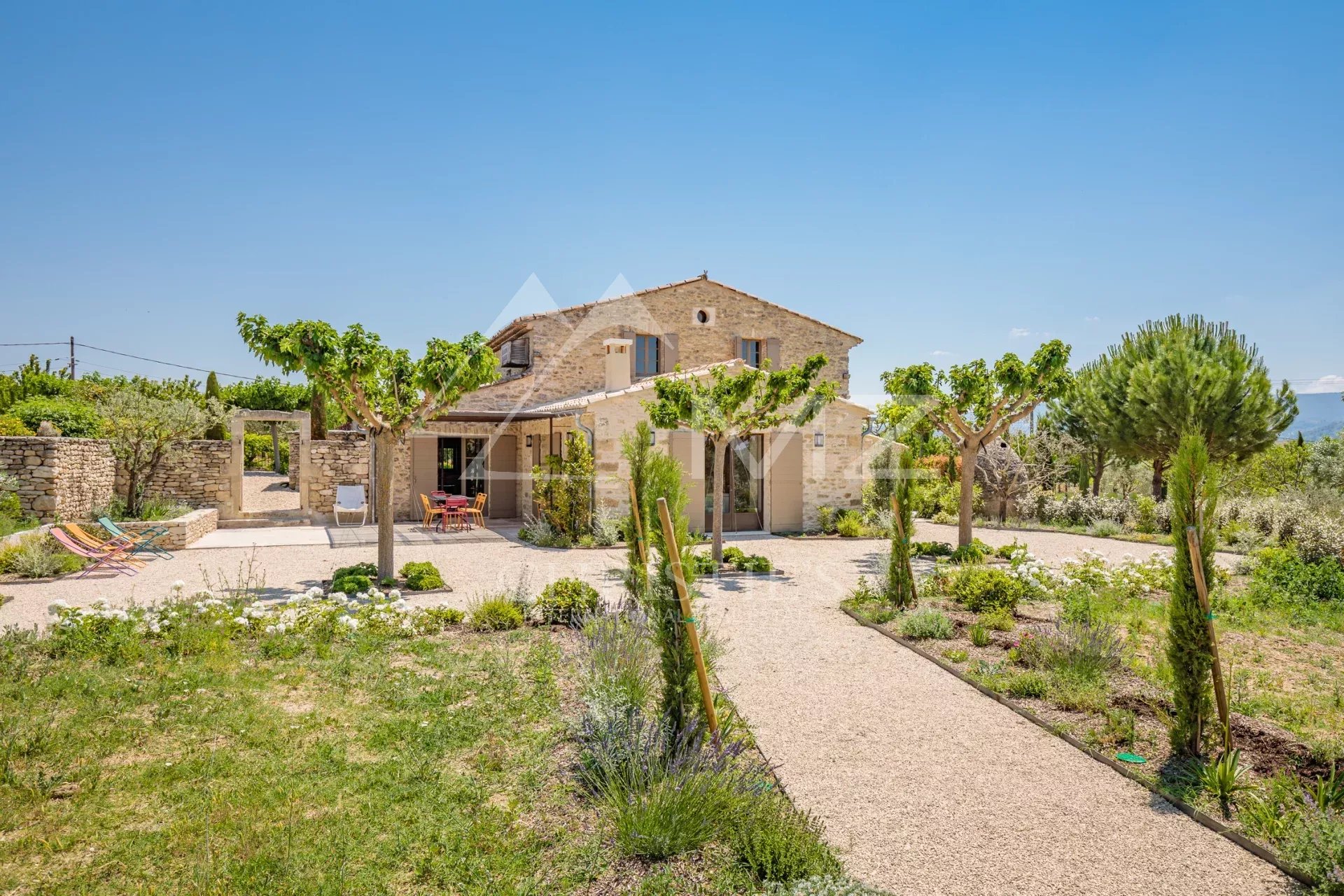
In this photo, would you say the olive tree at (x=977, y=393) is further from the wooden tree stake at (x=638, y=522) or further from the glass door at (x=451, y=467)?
the glass door at (x=451, y=467)

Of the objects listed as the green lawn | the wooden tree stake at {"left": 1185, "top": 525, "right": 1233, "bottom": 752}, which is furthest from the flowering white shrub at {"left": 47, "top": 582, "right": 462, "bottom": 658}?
the wooden tree stake at {"left": 1185, "top": 525, "right": 1233, "bottom": 752}

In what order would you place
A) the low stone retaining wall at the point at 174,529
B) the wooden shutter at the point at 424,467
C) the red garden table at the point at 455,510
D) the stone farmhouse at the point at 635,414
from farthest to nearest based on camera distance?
the wooden shutter at the point at 424,467
the red garden table at the point at 455,510
the stone farmhouse at the point at 635,414
the low stone retaining wall at the point at 174,529

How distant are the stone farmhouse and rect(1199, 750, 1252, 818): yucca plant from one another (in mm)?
11717

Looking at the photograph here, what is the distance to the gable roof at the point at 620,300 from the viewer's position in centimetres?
1858

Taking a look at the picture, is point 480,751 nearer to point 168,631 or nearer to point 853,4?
point 168,631

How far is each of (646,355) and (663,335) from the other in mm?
704

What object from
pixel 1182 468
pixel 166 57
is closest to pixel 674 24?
pixel 166 57

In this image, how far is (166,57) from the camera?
9656 millimetres

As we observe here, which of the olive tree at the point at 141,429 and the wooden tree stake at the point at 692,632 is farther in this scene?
the olive tree at the point at 141,429

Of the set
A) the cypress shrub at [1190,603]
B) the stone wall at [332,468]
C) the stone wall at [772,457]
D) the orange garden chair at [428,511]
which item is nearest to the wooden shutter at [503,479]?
the orange garden chair at [428,511]

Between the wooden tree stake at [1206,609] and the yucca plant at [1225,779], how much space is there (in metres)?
0.22

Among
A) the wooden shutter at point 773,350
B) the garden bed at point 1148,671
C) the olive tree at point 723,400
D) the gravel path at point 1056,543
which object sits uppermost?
the wooden shutter at point 773,350

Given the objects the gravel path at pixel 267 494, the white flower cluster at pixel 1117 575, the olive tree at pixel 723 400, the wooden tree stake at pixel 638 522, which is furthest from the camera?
the gravel path at pixel 267 494

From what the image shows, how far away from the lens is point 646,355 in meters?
19.5
